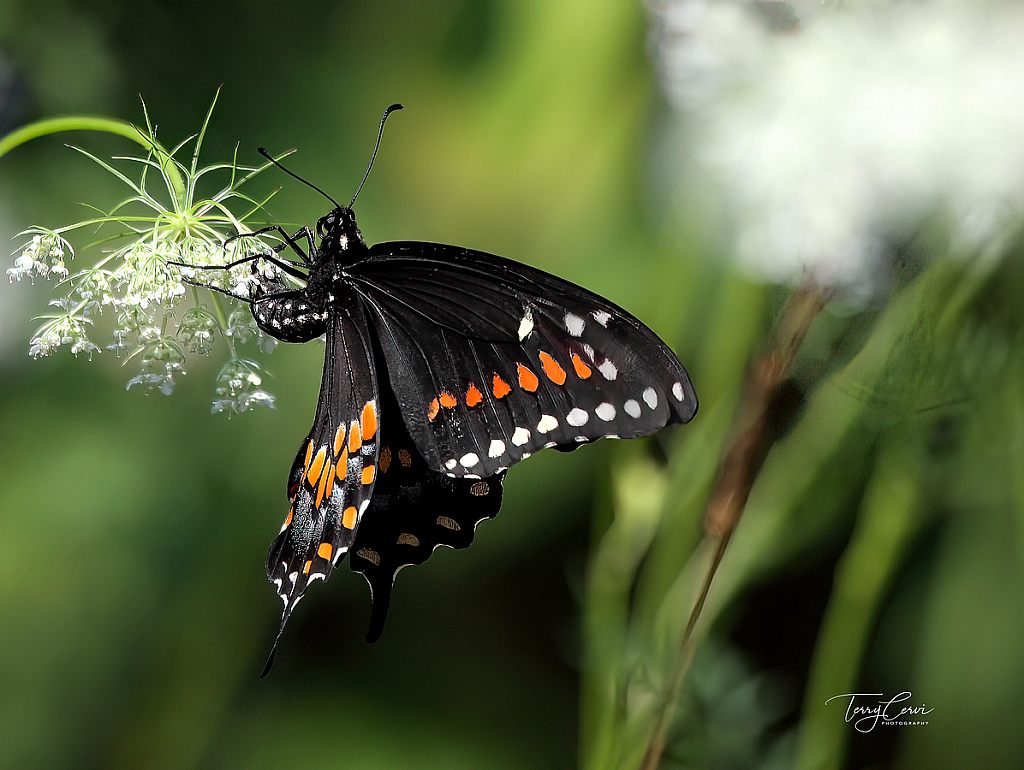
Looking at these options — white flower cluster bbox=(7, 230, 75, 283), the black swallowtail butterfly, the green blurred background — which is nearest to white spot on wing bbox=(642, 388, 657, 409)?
the black swallowtail butterfly

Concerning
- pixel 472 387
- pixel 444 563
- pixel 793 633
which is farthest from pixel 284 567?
pixel 793 633

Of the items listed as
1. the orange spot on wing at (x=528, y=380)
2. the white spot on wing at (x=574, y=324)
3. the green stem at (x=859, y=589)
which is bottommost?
the green stem at (x=859, y=589)
